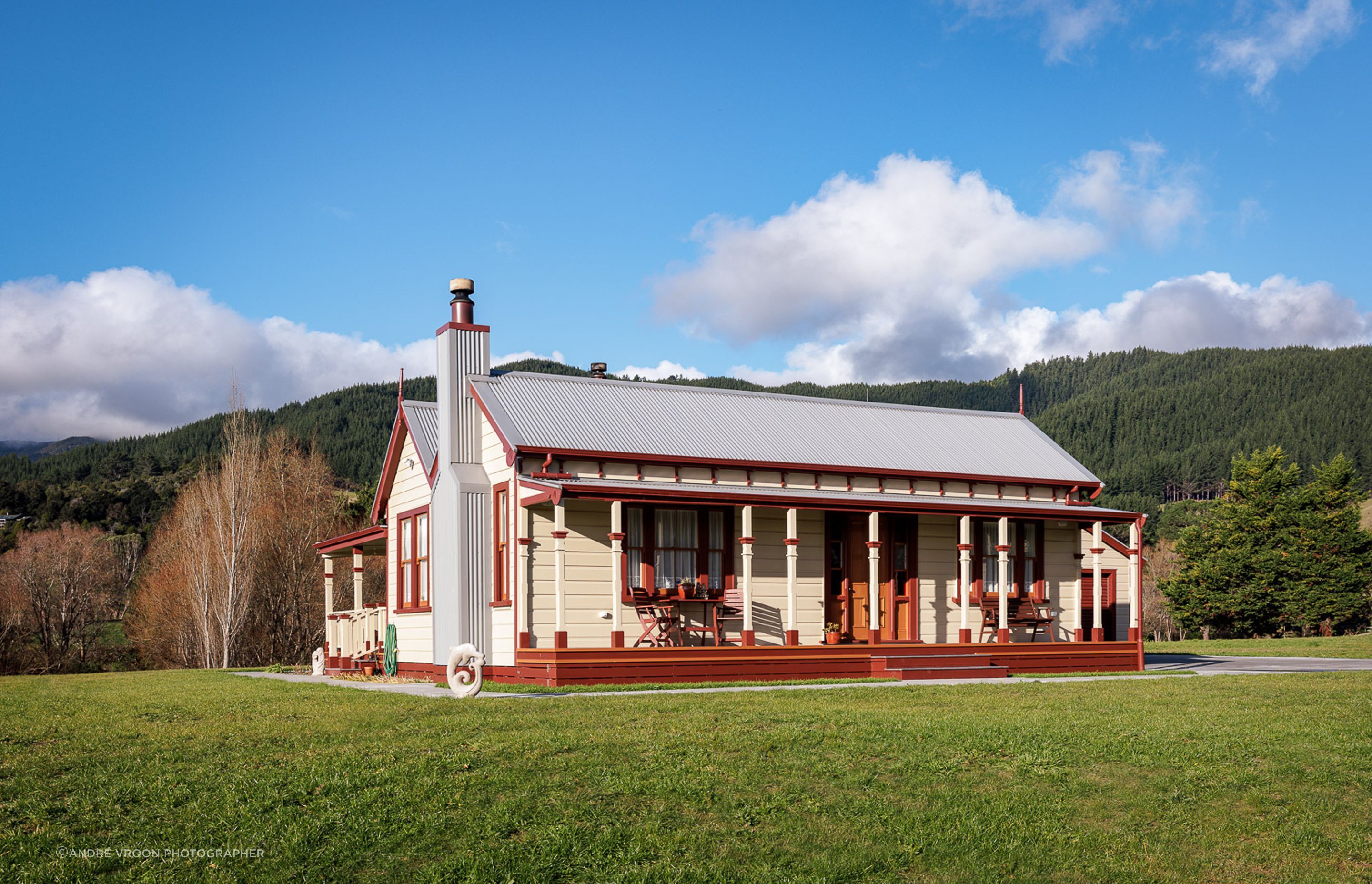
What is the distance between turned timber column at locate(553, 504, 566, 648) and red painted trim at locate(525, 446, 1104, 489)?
1746 millimetres

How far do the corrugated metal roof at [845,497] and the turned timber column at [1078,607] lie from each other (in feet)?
3.49

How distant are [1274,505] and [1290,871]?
4616cm

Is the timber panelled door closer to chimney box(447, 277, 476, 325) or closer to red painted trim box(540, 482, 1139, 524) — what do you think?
red painted trim box(540, 482, 1139, 524)

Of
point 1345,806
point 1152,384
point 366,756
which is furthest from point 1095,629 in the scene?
point 1152,384

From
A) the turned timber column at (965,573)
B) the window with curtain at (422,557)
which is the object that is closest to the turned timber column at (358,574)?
the window with curtain at (422,557)

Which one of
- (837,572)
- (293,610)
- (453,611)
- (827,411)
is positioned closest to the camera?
(453,611)

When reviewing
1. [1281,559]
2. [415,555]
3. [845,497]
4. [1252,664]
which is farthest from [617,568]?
[1281,559]

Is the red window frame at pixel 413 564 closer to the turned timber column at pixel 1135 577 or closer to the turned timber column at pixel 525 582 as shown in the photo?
the turned timber column at pixel 525 582

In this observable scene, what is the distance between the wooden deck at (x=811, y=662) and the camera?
18266mm

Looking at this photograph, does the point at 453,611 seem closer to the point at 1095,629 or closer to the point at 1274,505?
the point at 1095,629

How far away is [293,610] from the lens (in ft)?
136

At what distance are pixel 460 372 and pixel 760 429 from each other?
241 inches

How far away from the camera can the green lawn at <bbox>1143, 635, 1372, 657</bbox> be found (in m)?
29.1

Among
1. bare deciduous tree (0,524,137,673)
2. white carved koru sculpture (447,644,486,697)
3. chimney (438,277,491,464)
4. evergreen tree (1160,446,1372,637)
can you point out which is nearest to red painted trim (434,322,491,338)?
chimney (438,277,491,464)
